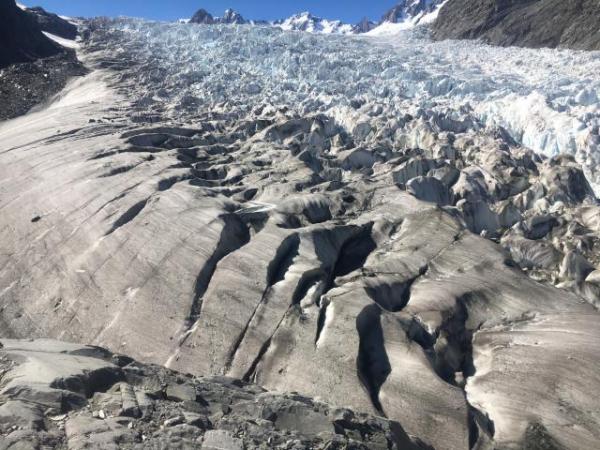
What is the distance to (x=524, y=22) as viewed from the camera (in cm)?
7481

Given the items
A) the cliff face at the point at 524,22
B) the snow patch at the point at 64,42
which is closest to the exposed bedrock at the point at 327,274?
the snow patch at the point at 64,42

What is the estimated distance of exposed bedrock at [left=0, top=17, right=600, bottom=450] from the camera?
1024cm

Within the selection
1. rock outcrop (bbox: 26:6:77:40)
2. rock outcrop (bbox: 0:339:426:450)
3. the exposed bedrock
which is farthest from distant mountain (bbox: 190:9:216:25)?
rock outcrop (bbox: 0:339:426:450)

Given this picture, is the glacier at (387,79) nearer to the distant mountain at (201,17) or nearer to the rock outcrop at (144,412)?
the rock outcrop at (144,412)

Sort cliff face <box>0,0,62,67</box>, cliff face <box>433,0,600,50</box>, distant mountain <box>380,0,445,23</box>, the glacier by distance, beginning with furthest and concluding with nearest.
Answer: distant mountain <box>380,0,445,23</box>
cliff face <box>433,0,600,50</box>
cliff face <box>0,0,62,67</box>
the glacier

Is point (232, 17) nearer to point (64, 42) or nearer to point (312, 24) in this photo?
point (312, 24)

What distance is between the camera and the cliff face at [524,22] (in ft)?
212

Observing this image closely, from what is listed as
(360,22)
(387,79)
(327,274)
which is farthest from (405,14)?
(327,274)

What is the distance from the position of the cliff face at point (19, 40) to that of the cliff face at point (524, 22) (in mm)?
56646

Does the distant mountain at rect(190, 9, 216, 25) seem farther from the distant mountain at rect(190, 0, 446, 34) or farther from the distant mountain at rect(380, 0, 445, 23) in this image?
the distant mountain at rect(380, 0, 445, 23)

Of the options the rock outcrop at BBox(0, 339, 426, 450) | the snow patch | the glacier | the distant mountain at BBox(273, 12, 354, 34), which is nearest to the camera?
the rock outcrop at BBox(0, 339, 426, 450)

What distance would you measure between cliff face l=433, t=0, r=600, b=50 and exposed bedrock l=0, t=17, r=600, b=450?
49540 millimetres

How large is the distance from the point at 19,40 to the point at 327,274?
51.8 m

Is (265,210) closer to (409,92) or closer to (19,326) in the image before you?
(19,326)
